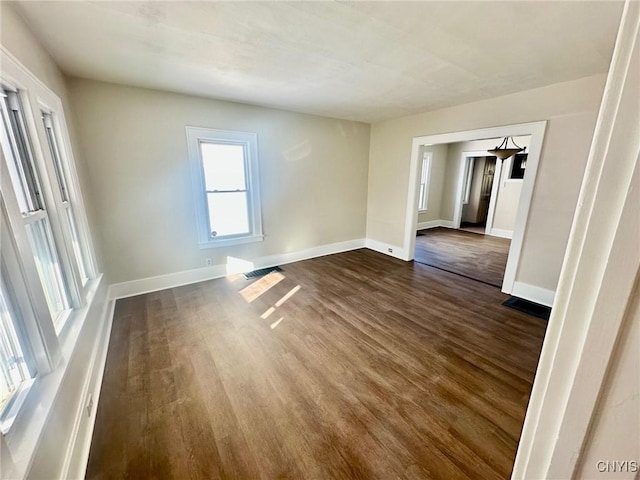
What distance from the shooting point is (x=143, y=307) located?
3.02m

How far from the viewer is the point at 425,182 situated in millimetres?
7113

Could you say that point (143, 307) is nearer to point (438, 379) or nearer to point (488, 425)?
point (438, 379)

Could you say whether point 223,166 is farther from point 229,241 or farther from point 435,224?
point 435,224

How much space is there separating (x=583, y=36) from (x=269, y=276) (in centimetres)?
396

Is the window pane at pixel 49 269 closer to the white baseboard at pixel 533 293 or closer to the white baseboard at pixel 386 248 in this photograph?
the white baseboard at pixel 386 248

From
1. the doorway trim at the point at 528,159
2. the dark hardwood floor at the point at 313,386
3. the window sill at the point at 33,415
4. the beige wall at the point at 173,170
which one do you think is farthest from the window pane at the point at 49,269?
the doorway trim at the point at 528,159

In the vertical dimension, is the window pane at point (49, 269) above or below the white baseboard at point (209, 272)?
above

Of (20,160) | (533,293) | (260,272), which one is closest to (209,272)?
(260,272)

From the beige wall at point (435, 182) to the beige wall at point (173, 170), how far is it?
3.32 meters

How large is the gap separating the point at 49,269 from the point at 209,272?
207 centimetres

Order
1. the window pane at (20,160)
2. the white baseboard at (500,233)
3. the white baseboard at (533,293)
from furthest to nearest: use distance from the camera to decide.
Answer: the white baseboard at (500,233)
the white baseboard at (533,293)
the window pane at (20,160)

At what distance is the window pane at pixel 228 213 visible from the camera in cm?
373

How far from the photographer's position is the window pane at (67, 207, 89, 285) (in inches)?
92.2

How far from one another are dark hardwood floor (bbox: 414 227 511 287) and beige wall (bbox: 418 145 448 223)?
56cm
